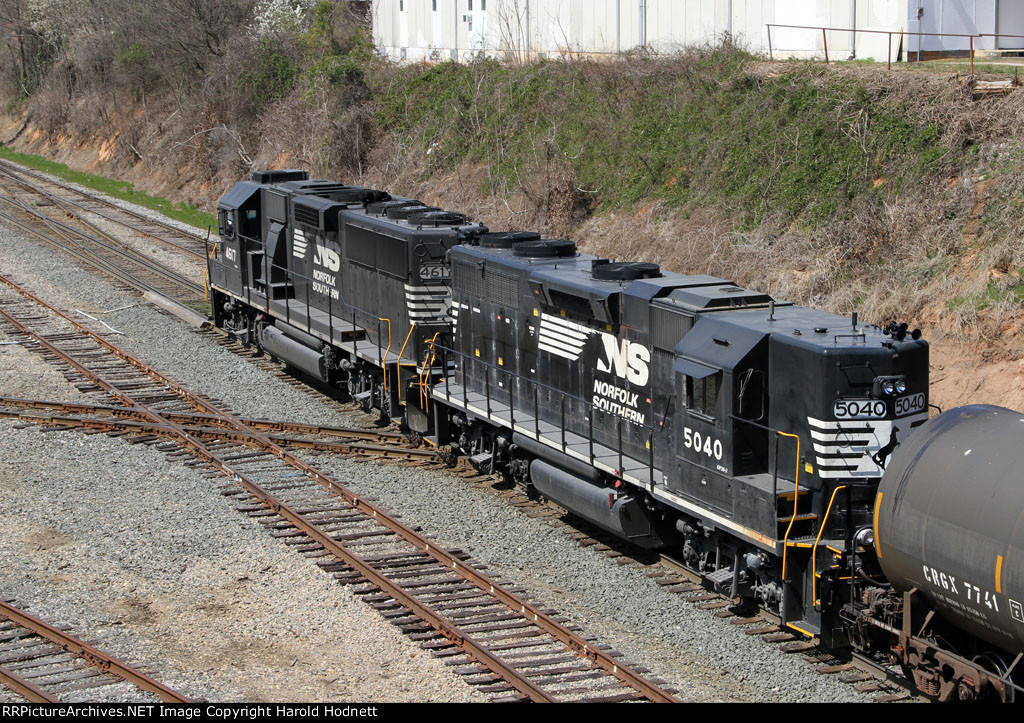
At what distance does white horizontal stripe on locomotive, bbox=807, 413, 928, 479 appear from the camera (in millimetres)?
10617

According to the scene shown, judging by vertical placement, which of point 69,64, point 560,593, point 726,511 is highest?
point 69,64

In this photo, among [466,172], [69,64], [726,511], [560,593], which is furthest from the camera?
[69,64]

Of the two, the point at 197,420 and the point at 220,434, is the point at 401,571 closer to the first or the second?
the point at 220,434

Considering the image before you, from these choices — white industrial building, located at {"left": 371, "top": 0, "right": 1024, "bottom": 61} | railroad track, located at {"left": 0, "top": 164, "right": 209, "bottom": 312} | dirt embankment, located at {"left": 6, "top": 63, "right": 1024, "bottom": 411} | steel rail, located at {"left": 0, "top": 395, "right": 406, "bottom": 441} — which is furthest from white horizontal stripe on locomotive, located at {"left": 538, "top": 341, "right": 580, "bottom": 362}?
railroad track, located at {"left": 0, "top": 164, "right": 209, "bottom": 312}

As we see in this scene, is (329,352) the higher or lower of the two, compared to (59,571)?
higher

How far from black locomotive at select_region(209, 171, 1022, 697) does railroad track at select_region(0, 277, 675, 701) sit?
1836mm

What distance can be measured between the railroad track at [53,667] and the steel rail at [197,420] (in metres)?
7.08

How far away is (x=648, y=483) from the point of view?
12.5 m

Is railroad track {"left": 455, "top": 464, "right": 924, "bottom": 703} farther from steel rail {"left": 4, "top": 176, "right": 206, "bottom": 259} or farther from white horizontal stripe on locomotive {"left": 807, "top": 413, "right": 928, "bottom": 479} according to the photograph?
steel rail {"left": 4, "top": 176, "right": 206, "bottom": 259}

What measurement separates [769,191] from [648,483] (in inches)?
487

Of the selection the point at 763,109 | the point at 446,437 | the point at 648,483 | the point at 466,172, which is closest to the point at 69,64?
the point at 466,172

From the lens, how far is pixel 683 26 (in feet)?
98.5

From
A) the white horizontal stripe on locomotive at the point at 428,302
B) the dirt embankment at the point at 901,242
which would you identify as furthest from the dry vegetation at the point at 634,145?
the white horizontal stripe on locomotive at the point at 428,302

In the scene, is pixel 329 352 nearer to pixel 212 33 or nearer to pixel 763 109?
pixel 763 109
